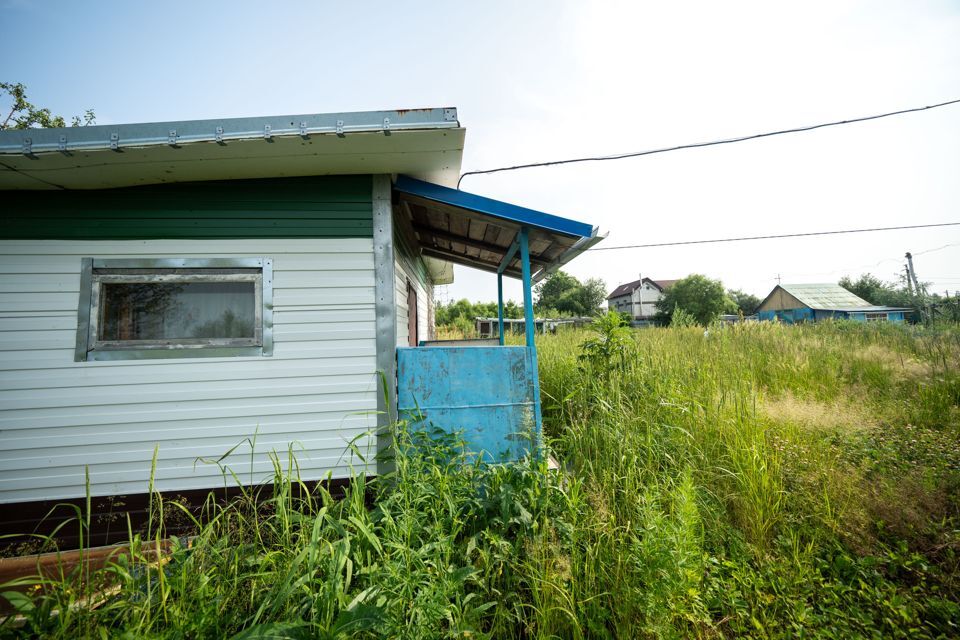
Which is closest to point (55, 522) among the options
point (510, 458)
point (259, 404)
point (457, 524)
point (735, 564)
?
point (259, 404)

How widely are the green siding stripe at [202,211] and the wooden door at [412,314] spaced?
1850 millimetres

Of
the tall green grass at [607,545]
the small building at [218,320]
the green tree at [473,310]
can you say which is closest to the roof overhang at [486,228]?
the small building at [218,320]

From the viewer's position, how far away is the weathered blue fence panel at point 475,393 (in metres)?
3.41

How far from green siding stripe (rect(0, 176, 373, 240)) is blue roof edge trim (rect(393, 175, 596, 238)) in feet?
1.44

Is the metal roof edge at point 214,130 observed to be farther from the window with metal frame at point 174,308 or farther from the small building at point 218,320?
the window with metal frame at point 174,308

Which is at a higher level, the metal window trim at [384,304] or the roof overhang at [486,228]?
the roof overhang at [486,228]

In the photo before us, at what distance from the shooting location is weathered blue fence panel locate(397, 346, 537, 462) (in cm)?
341

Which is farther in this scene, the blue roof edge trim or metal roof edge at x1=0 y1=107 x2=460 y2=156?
the blue roof edge trim

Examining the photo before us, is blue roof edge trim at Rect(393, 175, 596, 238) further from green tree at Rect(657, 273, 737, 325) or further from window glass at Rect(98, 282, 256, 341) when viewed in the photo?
green tree at Rect(657, 273, 737, 325)

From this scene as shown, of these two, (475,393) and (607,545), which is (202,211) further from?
(607,545)

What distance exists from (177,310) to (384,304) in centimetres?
183

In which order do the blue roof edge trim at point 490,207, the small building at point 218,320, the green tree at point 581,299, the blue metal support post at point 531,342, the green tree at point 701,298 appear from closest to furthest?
1. the small building at point 218,320
2. the blue metal support post at point 531,342
3. the blue roof edge trim at point 490,207
4. the green tree at point 701,298
5. the green tree at point 581,299

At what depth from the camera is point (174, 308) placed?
334cm

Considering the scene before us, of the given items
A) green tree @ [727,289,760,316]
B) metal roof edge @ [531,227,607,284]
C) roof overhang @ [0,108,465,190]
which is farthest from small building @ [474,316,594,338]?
green tree @ [727,289,760,316]
